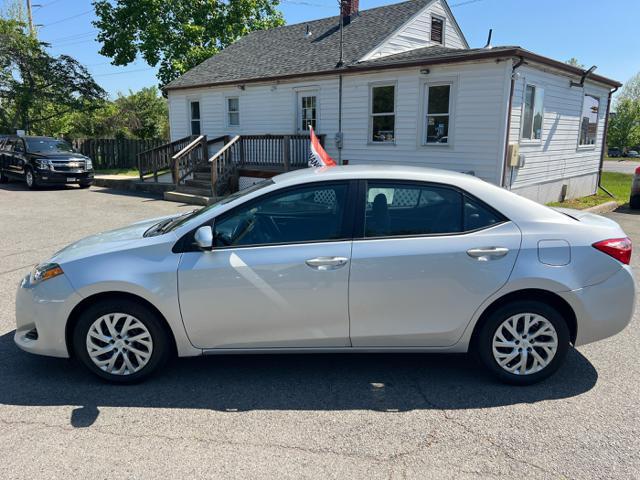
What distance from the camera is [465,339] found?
3.54 meters

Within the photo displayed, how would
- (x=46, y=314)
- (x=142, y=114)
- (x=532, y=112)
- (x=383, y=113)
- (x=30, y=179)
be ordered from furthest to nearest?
1. (x=142, y=114)
2. (x=30, y=179)
3. (x=383, y=113)
4. (x=532, y=112)
5. (x=46, y=314)

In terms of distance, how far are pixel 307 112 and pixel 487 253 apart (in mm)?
12258

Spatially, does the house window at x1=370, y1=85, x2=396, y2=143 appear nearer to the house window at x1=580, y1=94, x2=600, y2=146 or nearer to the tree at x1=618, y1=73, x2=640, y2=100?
the house window at x1=580, y1=94, x2=600, y2=146

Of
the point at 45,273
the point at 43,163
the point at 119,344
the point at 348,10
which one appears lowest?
the point at 119,344

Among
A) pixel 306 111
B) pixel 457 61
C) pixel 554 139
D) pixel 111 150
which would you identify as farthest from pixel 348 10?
pixel 111 150

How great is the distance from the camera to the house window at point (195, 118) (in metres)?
18.8

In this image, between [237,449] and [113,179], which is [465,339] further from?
[113,179]

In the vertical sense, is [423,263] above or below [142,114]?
below

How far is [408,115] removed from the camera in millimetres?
12328

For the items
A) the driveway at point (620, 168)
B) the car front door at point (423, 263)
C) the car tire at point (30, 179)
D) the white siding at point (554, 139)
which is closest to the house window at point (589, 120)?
the white siding at point (554, 139)

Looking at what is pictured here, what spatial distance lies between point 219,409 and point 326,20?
17.9 metres

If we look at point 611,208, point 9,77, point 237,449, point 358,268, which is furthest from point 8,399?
point 9,77

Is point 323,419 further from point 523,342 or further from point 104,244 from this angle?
point 104,244

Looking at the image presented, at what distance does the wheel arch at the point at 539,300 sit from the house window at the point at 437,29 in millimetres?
15718
